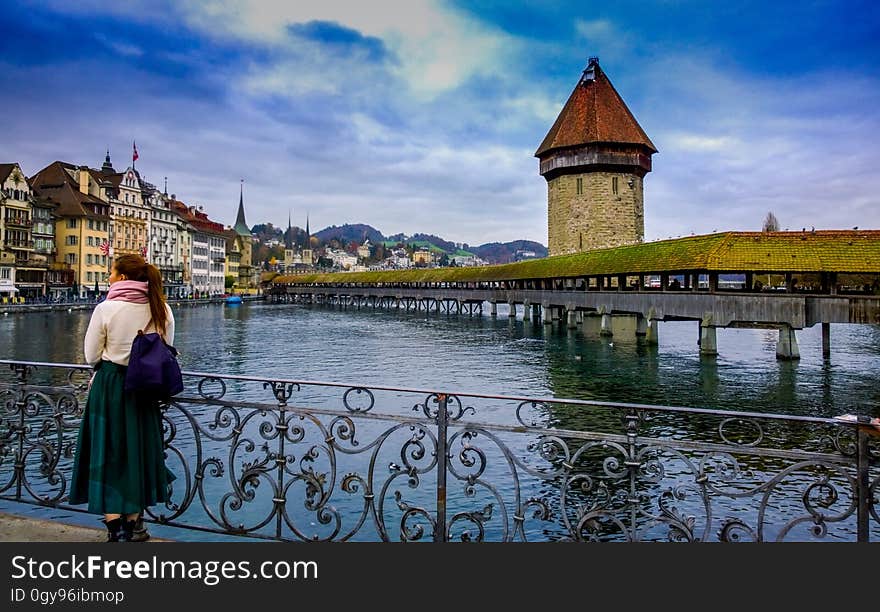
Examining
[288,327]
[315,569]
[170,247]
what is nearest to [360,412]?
[315,569]

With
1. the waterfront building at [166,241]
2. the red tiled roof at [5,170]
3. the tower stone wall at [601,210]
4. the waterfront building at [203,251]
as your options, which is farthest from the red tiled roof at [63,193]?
the tower stone wall at [601,210]

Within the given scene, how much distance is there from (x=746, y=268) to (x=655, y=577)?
2284 centimetres

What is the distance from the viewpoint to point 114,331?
3.56 m

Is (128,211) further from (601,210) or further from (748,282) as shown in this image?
(748,282)

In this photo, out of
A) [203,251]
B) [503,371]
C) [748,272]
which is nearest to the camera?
[503,371]

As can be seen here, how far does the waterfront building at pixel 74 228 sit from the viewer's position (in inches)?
2635

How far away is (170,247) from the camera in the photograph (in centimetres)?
8694

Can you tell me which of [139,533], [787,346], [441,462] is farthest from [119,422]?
[787,346]

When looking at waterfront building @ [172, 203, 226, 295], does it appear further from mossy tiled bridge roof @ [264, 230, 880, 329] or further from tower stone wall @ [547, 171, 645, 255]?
mossy tiled bridge roof @ [264, 230, 880, 329]

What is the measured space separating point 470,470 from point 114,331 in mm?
8274

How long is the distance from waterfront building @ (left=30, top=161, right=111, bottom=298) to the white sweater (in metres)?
70.4

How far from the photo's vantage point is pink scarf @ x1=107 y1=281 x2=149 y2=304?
362 cm

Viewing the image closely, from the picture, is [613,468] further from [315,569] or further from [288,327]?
[288,327]

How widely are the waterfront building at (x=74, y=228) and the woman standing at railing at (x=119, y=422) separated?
2770 inches
